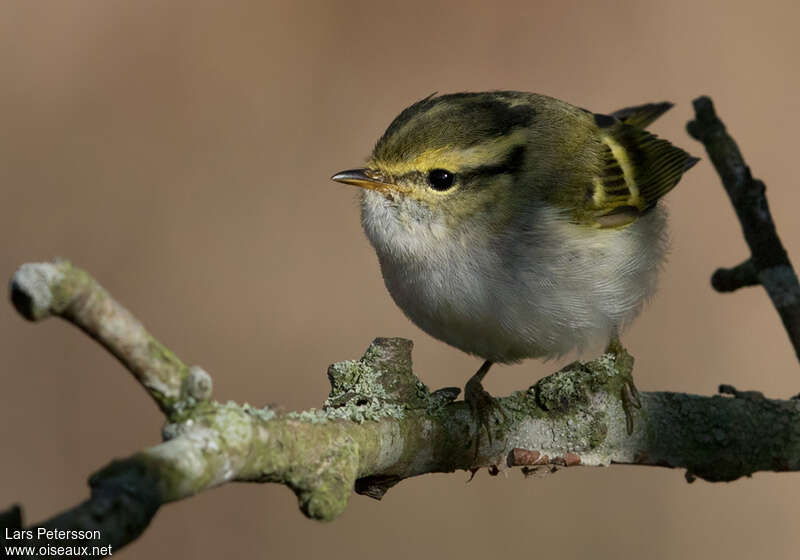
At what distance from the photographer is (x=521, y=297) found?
304 cm

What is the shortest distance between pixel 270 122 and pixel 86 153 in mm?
1069

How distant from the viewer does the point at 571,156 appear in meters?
3.61

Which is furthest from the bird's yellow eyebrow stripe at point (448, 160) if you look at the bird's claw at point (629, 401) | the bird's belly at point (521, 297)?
the bird's claw at point (629, 401)

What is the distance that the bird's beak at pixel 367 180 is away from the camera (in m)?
3.19

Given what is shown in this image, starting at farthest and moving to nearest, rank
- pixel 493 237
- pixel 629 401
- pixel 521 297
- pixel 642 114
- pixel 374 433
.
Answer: pixel 642 114 < pixel 493 237 < pixel 521 297 < pixel 629 401 < pixel 374 433

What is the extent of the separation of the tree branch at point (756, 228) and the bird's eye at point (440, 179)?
2.76 ft

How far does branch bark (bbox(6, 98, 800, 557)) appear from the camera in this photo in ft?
4.27

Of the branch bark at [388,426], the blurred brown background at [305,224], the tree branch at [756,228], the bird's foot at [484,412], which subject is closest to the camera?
the branch bark at [388,426]

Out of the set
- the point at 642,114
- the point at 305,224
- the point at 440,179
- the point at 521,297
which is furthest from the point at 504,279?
the point at 305,224

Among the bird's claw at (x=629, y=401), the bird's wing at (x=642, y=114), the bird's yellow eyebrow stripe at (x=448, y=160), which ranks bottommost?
the bird's claw at (x=629, y=401)

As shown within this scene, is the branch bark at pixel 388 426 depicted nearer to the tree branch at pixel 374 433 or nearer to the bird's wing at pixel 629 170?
the tree branch at pixel 374 433

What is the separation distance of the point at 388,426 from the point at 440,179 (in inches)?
51.7

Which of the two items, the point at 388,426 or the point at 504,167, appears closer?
the point at 388,426

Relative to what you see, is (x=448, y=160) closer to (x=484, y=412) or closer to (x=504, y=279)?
(x=504, y=279)
